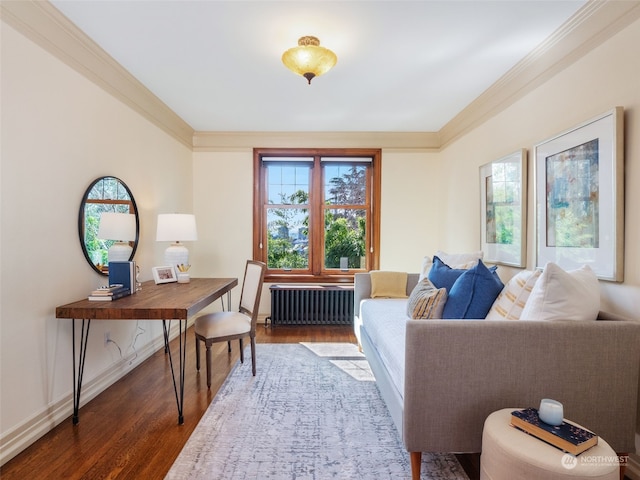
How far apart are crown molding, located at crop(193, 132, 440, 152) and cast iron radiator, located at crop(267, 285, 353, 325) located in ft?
6.34

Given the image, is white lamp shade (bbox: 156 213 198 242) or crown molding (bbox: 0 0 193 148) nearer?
crown molding (bbox: 0 0 193 148)

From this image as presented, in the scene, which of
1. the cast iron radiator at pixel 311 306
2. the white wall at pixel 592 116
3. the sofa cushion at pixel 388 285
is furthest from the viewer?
the cast iron radiator at pixel 311 306

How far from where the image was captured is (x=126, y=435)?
1956 mm

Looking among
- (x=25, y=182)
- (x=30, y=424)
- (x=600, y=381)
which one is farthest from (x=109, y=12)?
(x=600, y=381)

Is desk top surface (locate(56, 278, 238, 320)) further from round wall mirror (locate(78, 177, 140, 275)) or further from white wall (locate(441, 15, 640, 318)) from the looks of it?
white wall (locate(441, 15, 640, 318))

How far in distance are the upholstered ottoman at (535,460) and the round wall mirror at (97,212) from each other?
261 cm

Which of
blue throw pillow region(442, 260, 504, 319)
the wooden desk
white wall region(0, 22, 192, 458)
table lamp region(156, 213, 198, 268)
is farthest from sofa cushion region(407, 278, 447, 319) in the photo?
white wall region(0, 22, 192, 458)

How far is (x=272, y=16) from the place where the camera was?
202 cm

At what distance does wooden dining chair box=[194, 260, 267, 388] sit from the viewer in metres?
2.56

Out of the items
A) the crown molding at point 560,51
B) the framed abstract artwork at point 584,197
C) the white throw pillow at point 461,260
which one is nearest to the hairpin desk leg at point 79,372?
the white throw pillow at point 461,260

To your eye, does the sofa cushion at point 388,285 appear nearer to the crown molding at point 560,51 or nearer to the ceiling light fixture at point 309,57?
the crown molding at point 560,51

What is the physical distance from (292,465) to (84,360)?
64.8 inches

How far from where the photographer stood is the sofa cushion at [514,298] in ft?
5.72

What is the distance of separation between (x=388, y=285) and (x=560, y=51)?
2319 millimetres
